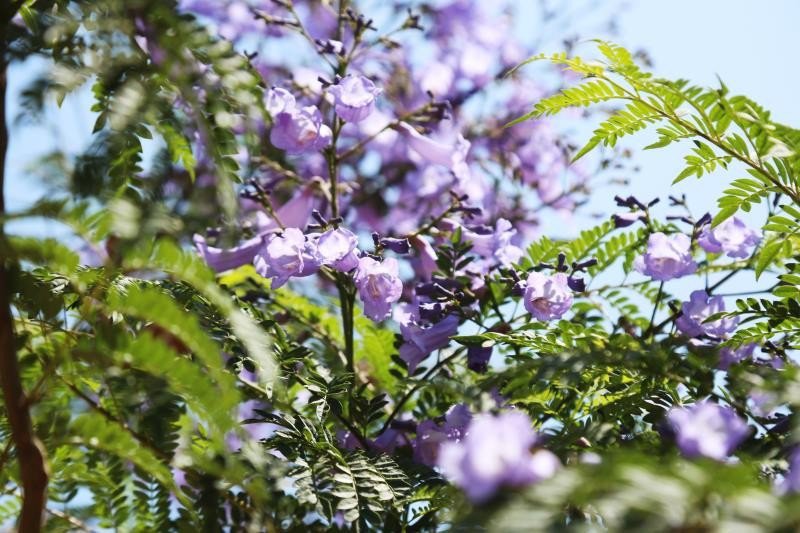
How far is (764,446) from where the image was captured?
1082 mm

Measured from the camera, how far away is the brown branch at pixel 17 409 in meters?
0.93

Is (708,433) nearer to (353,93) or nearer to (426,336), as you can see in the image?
(426,336)

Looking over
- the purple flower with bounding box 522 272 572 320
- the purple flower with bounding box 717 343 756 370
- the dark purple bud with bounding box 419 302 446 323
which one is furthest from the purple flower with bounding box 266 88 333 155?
the purple flower with bounding box 717 343 756 370

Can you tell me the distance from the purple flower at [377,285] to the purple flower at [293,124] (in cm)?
29

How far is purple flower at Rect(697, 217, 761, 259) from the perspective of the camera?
5.20ft

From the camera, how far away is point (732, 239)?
159 centimetres

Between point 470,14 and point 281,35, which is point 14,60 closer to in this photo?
point 281,35

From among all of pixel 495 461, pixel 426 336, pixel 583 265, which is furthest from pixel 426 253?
pixel 495 461

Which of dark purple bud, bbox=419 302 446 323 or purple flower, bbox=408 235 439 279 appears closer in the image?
dark purple bud, bbox=419 302 446 323

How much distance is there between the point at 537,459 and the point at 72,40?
2.84ft

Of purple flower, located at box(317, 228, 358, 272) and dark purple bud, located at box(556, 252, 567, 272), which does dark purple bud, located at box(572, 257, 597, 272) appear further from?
purple flower, located at box(317, 228, 358, 272)

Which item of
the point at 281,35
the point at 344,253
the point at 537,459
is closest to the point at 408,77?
the point at 281,35

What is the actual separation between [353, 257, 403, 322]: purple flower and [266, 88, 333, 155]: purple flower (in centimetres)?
29

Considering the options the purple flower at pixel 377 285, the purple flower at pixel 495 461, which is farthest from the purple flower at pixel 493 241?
the purple flower at pixel 495 461
